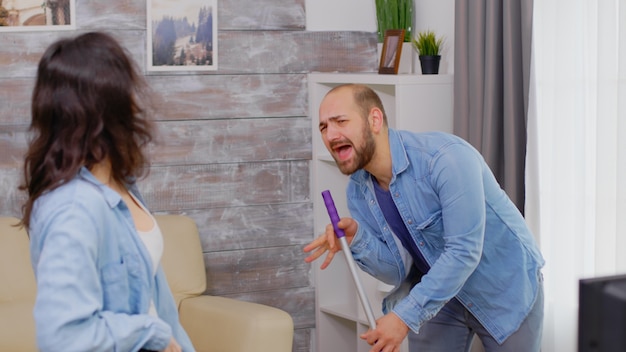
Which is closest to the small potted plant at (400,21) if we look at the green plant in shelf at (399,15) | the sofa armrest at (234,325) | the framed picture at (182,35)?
the green plant in shelf at (399,15)

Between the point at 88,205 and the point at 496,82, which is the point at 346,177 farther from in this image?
the point at 88,205

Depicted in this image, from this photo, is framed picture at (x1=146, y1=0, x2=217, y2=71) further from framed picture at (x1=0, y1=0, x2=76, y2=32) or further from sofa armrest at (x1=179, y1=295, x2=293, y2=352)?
sofa armrest at (x1=179, y1=295, x2=293, y2=352)

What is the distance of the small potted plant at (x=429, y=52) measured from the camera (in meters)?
3.29

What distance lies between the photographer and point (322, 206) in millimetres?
3689

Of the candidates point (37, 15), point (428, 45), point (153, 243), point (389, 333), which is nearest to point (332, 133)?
point (389, 333)

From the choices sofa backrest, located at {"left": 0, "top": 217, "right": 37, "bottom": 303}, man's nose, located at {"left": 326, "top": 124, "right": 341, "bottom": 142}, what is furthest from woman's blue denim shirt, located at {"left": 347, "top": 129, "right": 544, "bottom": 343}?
sofa backrest, located at {"left": 0, "top": 217, "right": 37, "bottom": 303}

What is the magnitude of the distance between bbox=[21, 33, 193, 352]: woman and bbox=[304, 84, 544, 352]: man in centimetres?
84

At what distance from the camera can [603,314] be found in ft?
3.26

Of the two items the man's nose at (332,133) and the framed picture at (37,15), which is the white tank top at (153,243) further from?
the framed picture at (37,15)

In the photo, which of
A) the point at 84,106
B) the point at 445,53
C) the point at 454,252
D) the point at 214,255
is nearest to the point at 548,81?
the point at 445,53

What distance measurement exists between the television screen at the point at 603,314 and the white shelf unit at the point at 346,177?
216 cm

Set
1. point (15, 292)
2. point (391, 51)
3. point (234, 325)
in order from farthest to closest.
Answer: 1. point (391, 51)
2. point (15, 292)
3. point (234, 325)

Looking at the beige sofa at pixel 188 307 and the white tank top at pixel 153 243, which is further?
the beige sofa at pixel 188 307

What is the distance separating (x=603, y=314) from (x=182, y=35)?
2.69 m
